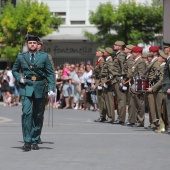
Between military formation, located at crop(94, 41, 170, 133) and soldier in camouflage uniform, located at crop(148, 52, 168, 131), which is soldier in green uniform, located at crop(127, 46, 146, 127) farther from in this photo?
soldier in camouflage uniform, located at crop(148, 52, 168, 131)

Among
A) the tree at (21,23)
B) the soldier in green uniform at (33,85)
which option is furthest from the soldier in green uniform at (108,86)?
the tree at (21,23)

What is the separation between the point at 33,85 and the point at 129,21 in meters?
40.2

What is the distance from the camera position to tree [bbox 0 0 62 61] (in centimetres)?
5588

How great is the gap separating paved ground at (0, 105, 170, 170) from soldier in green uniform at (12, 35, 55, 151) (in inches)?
15.2

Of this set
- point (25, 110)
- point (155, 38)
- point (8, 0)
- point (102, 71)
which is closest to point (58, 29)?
point (8, 0)

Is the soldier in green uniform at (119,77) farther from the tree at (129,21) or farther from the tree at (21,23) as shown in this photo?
the tree at (21,23)

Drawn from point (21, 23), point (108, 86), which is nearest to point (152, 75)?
point (108, 86)

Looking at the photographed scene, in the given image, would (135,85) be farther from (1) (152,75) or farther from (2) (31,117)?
(2) (31,117)

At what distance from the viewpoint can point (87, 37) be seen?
190 ft

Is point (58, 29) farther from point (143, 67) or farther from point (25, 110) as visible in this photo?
point (25, 110)

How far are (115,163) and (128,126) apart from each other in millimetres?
8891

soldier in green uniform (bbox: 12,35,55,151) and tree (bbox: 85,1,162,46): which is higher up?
soldier in green uniform (bbox: 12,35,55,151)

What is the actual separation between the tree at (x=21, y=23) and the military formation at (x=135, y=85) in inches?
1234

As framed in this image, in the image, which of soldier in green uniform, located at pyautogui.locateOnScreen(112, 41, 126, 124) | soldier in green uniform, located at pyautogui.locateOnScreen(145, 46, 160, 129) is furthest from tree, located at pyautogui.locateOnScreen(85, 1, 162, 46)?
soldier in green uniform, located at pyautogui.locateOnScreen(145, 46, 160, 129)
